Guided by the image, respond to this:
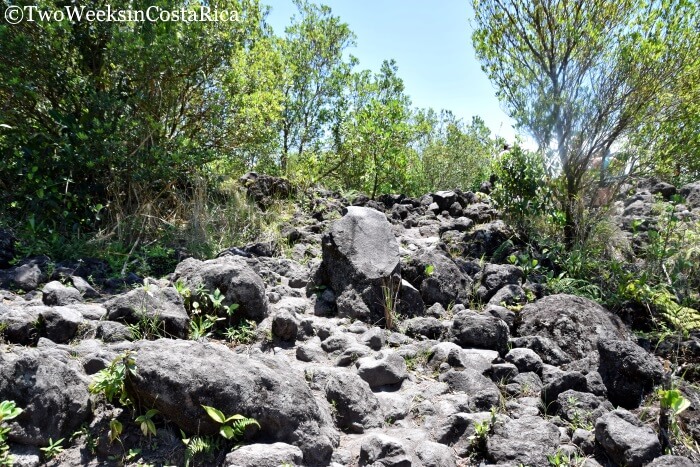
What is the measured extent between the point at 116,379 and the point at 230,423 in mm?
619

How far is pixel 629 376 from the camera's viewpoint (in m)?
4.09

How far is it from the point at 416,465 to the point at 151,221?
4604 millimetres

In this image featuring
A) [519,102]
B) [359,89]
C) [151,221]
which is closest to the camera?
[151,221]

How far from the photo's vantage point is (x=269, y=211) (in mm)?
7668

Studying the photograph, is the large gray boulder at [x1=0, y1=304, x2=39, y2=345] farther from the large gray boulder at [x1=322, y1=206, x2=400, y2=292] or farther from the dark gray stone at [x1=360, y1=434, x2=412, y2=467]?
the large gray boulder at [x1=322, y1=206, x2=400, y2=292]

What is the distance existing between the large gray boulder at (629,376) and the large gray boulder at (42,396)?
3366mm

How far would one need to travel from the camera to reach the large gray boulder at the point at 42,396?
2.83 m

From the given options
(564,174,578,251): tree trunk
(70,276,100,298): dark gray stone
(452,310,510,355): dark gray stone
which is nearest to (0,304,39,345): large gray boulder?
(70,276,100,298): dark gray stone

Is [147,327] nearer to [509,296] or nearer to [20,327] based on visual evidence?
[20,327]

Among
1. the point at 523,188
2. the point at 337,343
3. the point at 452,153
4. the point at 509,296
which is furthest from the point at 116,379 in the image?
the point at 452,153

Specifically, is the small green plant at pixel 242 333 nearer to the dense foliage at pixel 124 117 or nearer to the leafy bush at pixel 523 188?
the dense foliage at pixel 124 117

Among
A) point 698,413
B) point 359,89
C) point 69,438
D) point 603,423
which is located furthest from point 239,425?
point 359,89

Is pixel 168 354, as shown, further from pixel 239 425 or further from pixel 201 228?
pixel 201 228

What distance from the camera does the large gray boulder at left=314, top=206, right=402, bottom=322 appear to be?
5.18m
